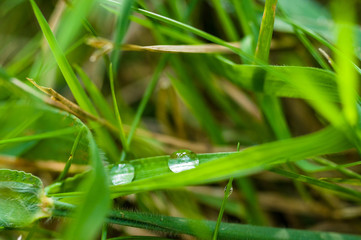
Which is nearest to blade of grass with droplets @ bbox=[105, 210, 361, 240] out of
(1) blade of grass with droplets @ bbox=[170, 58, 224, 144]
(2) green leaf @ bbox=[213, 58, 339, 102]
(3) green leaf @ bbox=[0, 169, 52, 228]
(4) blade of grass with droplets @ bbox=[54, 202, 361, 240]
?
(4) blade of grass with droplets @ bbox=[54, 202, 361, 240]

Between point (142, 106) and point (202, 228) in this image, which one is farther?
point (142, 106)

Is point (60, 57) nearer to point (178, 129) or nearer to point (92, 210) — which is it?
point (92, 210)

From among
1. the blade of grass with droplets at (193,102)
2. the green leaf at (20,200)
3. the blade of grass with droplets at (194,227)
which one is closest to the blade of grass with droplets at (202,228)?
the blade of grass with droplets at (194,227)

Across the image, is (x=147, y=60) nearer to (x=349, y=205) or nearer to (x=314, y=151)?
(x=349, y=205)

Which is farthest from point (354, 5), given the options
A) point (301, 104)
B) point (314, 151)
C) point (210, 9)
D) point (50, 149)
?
point (50, 149)

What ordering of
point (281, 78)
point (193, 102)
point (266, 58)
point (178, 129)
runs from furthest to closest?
point (178, 129), point (193, 102), point (266, 58), point (281, 78)

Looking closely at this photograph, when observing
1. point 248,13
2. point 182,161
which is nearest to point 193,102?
point 248,13

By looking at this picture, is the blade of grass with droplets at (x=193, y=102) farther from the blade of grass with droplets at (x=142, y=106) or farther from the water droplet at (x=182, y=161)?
the water droplet at (x=182, y=161)
